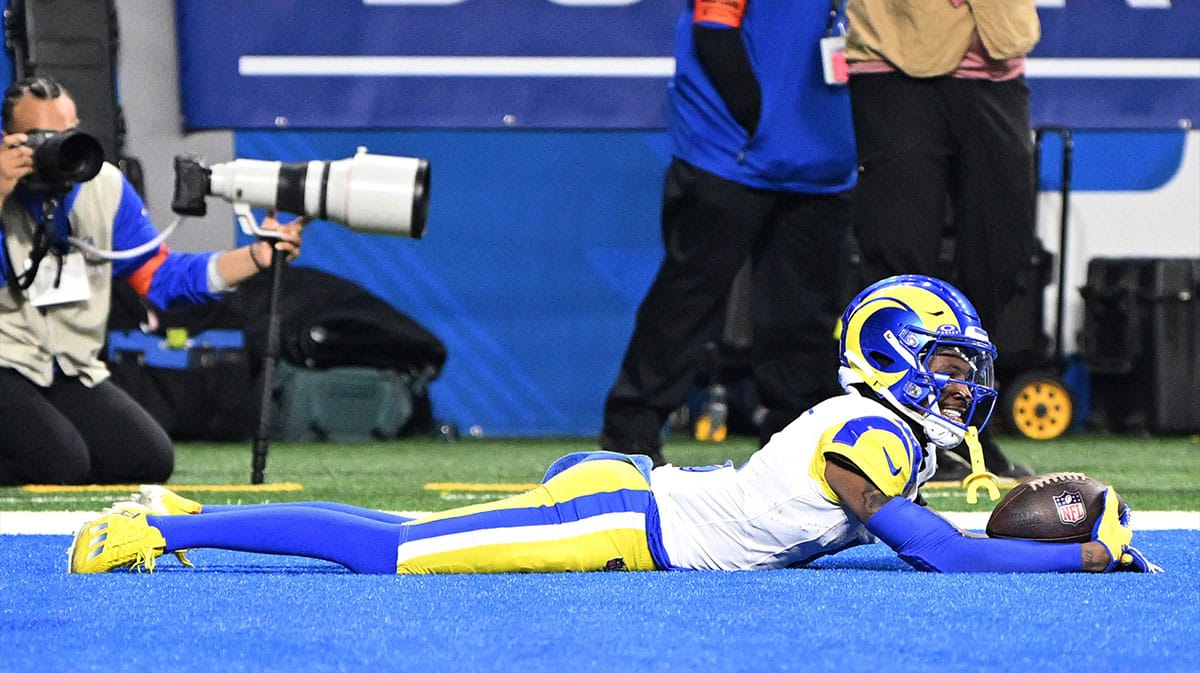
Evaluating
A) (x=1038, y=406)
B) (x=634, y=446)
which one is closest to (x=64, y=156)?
(x=634, y=446)

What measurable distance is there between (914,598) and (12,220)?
3764 mm

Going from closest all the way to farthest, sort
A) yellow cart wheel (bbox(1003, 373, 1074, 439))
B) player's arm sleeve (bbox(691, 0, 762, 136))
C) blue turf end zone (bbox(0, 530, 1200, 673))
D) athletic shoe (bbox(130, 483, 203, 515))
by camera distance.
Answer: blue turf end zone (bbox(0, 530, 1200, 673))
athletic shoe (bbox(130, 483, 203, 515))
player's arm sleeve (bbox(691, 0, 762, 136))
yellow cart wheel (bbox(1003, 373, 1074, 439))

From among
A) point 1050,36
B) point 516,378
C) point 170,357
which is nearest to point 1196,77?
point 1050,36

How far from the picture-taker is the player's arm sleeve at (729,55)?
20.0 feet

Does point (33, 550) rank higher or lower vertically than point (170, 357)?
higher

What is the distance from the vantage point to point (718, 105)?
20.6 feet

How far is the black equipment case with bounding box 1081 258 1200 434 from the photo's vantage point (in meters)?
9.24

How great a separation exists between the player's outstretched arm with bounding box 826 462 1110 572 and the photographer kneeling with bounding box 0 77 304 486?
2814 millimetres

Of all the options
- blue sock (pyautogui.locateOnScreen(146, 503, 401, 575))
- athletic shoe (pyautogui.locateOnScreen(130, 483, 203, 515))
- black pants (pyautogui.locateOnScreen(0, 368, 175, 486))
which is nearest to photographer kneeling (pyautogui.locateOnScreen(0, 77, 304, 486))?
black pants (pyautogui.locateOnScreen(0, 368, 175, 486))

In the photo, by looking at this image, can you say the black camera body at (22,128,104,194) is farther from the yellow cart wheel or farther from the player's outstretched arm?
the yellow cart wheel

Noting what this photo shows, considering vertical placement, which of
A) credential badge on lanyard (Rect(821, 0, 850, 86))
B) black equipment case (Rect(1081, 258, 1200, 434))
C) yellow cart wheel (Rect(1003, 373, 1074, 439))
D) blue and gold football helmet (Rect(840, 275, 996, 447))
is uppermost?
credential badge on lanyard (Rect(821, 0, 850, 86))

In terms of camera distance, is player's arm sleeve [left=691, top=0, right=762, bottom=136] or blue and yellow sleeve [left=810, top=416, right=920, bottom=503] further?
player's arm sleeve [left=691, top=0, right=762, bottom=136]

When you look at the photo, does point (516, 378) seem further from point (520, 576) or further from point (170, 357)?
point (520, 576)

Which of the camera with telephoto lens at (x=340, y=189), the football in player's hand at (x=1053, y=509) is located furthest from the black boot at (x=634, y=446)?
the football in player's hand at (x=1053, y=509)
